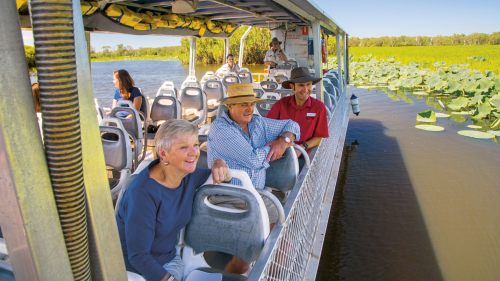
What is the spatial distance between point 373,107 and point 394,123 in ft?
8.04

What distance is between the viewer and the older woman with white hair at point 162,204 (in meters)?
1.54

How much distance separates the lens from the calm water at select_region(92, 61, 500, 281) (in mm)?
3355

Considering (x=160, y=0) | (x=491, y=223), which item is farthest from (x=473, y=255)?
(x=160, y=0)

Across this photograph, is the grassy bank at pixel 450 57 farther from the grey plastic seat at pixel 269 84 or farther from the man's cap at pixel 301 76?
the man's cap at pixel 301 76

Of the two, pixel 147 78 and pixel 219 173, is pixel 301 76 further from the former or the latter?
pixel 147 78

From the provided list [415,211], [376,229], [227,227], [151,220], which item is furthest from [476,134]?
[151,220]

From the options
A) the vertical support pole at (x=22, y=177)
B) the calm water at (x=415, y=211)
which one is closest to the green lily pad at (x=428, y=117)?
the calm water at (x=415, y=211)

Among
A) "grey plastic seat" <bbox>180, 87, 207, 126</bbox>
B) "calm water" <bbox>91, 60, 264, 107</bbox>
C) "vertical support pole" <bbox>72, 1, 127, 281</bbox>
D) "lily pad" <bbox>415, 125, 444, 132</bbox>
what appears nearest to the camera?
"vertical support pole" <bbox>72, 1, 127, 281</bbox>

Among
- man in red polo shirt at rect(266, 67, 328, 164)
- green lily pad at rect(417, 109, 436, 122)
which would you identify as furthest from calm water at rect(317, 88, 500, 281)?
man in red polo shirt at rect(266, 67, 328, 164)

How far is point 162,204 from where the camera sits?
63.3 inches

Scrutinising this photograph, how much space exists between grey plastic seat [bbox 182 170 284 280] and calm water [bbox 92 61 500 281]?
5.96ft

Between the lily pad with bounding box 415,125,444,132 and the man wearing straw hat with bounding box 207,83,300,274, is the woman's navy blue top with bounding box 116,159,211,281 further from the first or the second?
the lily pad with bounding box 415,125,444,132

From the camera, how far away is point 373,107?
11.5 meters

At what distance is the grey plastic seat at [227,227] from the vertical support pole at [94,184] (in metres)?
0.83
